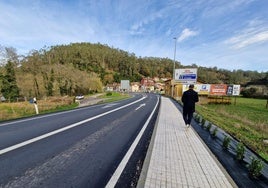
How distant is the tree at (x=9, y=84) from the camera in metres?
39.0

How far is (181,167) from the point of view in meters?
4.48

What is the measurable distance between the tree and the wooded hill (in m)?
0.18

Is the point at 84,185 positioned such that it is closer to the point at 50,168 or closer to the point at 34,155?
the point at 50,168

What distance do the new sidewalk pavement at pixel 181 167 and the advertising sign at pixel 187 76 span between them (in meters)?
24.2

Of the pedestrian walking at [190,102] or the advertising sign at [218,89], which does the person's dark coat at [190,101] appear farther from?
the advertising sign at [218,89]

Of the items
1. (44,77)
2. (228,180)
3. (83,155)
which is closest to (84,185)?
(83,155)

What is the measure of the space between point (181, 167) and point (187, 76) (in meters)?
26.9

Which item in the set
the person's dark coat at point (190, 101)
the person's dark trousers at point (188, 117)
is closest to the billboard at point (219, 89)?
the person's dark trousers at point (188, 117)

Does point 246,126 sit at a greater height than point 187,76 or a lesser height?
lesser

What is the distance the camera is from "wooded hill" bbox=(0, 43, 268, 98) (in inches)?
1706

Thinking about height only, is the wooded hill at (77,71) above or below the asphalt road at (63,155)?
above

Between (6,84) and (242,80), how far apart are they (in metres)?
104

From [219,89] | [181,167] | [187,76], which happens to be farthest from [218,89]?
[181,167]

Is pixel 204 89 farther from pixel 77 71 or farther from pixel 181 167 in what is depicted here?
pixel 181 167
